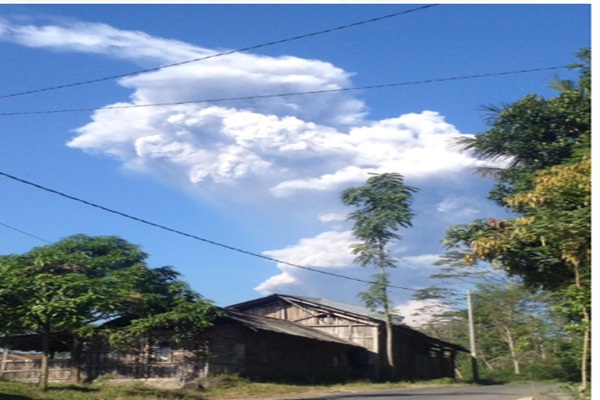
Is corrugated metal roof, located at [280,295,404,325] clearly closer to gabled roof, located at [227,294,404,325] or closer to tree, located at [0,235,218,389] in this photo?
gabled roof, located at [227,294,404,325]

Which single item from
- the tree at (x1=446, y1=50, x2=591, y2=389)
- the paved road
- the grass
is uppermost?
the tree at (x1=446, y1=50, x2=591, y2=389)

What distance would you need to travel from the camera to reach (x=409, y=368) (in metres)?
44.3

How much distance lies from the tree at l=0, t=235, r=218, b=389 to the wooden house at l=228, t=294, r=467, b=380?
1203 centimetres

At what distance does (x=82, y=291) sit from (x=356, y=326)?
21125 millimetres

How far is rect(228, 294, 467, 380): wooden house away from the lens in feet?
132

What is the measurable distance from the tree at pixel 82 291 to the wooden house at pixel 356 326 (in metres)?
12.0

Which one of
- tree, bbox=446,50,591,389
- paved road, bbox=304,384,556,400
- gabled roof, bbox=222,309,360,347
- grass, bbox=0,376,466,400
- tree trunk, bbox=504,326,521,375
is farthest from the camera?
tree trunk, bbox=504,326,521,375

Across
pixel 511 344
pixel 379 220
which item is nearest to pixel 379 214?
pixel 379 220

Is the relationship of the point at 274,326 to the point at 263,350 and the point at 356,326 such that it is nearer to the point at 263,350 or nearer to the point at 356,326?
the point at 263,350

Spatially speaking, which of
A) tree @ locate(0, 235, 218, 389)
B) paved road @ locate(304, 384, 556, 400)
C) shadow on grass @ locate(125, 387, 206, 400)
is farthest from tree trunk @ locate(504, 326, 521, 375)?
shadow on grass @ locate(125, 387, 206, 400)

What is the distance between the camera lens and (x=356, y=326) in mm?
40906

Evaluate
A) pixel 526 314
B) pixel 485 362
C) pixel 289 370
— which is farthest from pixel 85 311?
pixel 485 362

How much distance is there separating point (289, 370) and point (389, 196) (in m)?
12.8
